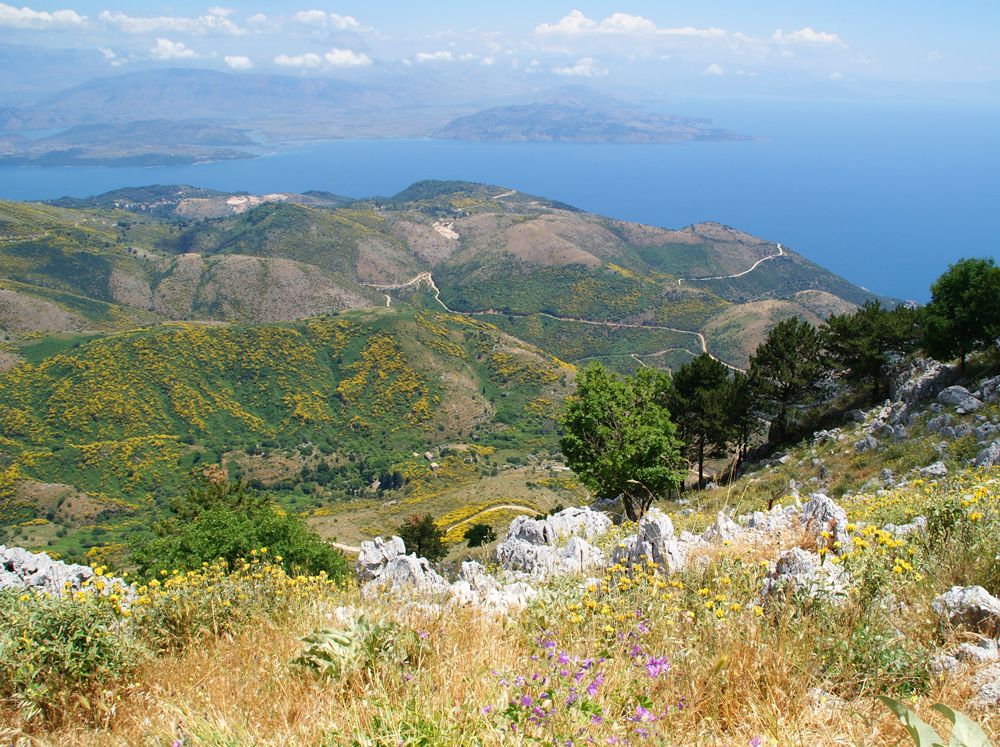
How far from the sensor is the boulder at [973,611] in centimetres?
363

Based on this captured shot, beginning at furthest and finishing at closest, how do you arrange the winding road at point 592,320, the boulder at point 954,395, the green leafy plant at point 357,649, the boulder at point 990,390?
1. the winding road at point 592,320
2. the boulder at point 954,395
3. the boulder at point 990,390
4. the green leafy plant at point 357,649

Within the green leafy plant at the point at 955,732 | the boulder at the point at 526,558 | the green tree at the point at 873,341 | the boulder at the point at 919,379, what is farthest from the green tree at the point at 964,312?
the green leafy plant at the point at 955,732

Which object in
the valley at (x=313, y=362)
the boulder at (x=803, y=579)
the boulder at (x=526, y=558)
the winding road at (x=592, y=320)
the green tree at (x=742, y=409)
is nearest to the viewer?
the boulder at (x=803, y=579)

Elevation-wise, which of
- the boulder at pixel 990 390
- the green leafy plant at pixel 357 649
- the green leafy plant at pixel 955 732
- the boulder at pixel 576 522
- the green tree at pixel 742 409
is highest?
the green leafy plant at pixel 955 732

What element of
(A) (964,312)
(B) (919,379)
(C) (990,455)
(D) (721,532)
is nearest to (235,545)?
(D) (721,532)

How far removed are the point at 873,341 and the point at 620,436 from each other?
52.2ft

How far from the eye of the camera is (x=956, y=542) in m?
4.62

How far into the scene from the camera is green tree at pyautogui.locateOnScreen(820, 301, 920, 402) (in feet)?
95.3

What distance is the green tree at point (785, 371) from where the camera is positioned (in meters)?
29.7

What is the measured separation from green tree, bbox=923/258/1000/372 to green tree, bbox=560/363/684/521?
12.5 m

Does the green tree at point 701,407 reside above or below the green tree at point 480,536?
above

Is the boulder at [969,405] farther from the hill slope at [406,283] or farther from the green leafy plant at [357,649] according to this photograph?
the hill slope at [406,283]

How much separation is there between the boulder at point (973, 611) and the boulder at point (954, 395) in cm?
2108

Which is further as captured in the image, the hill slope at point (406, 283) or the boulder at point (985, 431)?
the hill slope at point (406, 283)
